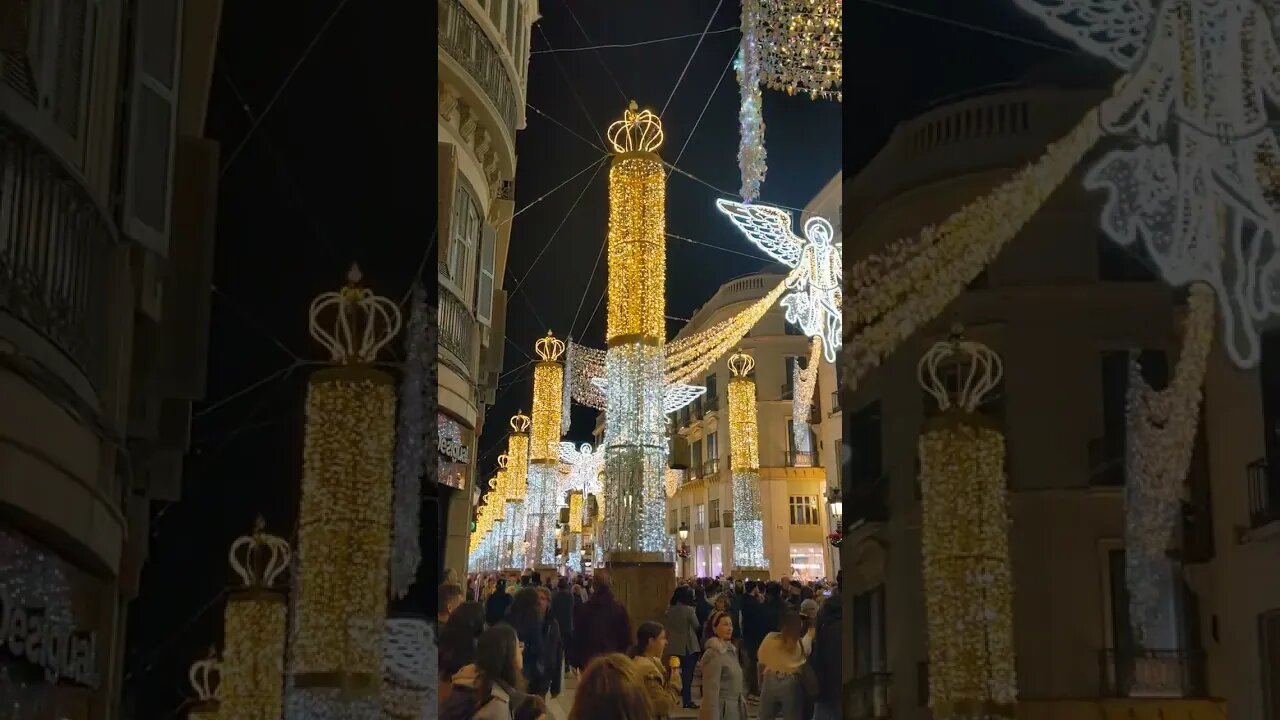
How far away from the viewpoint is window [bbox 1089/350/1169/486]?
2.08 meters

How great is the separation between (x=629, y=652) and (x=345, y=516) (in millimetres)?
667

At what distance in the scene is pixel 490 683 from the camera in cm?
209

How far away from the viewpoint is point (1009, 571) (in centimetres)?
204

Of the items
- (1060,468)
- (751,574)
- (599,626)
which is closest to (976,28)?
(1060,468)

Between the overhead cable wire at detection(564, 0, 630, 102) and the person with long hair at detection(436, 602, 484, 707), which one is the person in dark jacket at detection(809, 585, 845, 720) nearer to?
the person with long hair at detection(436, 602, 484, 707)

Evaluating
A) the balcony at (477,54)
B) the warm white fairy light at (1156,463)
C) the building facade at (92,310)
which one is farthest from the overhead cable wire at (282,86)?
the warm white fairy light at (1156,463)

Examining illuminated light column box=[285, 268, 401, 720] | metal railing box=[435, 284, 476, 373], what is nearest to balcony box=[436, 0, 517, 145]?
metal railing box=[435, 284, 476, 373]

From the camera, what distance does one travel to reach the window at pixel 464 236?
2.25 m

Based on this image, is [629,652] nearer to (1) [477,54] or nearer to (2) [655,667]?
(2) [655,667]

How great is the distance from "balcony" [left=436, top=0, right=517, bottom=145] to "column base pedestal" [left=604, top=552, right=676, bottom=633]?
1.05 meters

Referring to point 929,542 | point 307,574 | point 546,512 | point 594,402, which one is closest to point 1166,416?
point 929,542

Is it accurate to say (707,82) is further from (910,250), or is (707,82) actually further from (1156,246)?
(1156,246)

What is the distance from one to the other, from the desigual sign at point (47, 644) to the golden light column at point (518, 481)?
2.87ft

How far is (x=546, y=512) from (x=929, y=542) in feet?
2.89
